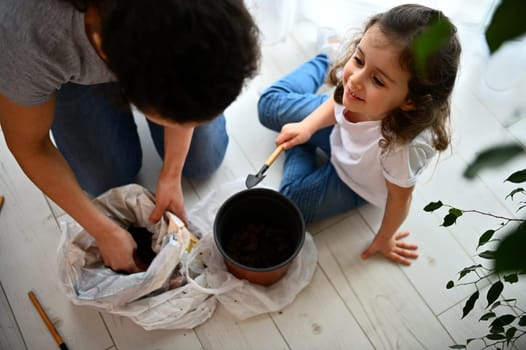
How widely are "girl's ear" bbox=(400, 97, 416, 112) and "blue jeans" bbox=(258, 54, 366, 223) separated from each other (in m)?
0.30

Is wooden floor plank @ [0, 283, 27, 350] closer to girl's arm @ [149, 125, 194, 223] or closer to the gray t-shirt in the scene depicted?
girl's arm @ [149, 125, 194, 223]

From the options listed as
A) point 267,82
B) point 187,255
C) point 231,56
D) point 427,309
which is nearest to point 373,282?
point 427,309

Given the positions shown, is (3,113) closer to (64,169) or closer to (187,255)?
(64,169)

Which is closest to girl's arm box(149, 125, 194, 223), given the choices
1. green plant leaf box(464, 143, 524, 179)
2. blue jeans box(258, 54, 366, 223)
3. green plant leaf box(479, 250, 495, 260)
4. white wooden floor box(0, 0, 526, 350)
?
white wooden floor box(0, 0, 526, 350)

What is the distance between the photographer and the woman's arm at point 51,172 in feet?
2.32

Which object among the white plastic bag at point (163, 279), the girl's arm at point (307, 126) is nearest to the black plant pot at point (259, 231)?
the white plastic bag at point (163, 279)

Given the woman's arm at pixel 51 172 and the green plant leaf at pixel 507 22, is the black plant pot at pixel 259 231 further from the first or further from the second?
the green plant leaf at pixel 507 22

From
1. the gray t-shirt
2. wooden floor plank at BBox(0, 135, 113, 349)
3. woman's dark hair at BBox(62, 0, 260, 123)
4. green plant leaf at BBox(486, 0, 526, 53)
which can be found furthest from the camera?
wooden floor plank at BBox(0, 135, 113, 349)

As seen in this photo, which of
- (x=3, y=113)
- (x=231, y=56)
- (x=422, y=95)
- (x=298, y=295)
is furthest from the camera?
(x=298, y=295)

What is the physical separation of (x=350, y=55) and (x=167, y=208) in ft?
1.62

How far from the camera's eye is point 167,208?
1.02m

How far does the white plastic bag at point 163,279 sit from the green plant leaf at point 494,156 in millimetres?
715

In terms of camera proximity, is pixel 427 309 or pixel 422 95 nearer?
pixel 422 95

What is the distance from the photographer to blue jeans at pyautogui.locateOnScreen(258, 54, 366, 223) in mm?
1114
